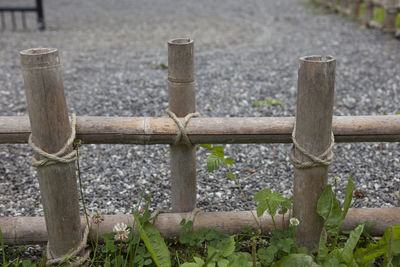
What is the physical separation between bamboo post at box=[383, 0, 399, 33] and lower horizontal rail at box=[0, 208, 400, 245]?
18.6ft

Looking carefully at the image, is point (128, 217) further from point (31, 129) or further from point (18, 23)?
point (18, 23)

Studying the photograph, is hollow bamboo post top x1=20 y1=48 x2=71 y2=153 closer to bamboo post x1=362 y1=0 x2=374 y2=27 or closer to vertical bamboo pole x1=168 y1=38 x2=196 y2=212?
vertical bamboo pole x1=168 y1=38 x2=196 y2=212

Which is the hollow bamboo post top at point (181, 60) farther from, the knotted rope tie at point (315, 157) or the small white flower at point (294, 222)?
the small white flower at point (294, 222)

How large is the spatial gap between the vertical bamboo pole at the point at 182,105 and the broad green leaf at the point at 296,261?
0.53 meters

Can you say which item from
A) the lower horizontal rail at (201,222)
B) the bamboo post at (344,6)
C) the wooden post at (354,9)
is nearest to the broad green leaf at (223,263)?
the lower horizontal rail at (201,222)

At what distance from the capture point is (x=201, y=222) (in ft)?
6.38

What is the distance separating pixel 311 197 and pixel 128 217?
81cm

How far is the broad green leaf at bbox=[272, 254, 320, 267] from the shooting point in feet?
5.31

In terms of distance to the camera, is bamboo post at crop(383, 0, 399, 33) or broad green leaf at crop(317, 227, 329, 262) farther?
bamboo post at crop(383, 0, 399, 33)

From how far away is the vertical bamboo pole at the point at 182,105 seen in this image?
1792 mm

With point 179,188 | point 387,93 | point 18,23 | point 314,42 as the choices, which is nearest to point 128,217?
point 179,188

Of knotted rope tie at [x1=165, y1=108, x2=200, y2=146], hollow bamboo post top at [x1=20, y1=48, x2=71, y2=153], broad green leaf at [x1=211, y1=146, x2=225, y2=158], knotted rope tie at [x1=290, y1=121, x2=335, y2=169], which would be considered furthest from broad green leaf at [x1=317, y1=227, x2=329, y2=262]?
hollow bamboo post top at [x1=20, y1=48, x2=71, y2=153]

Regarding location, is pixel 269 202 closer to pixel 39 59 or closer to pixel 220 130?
pixel 220 130

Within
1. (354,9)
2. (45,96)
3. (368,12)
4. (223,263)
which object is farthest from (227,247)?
(354,9)
